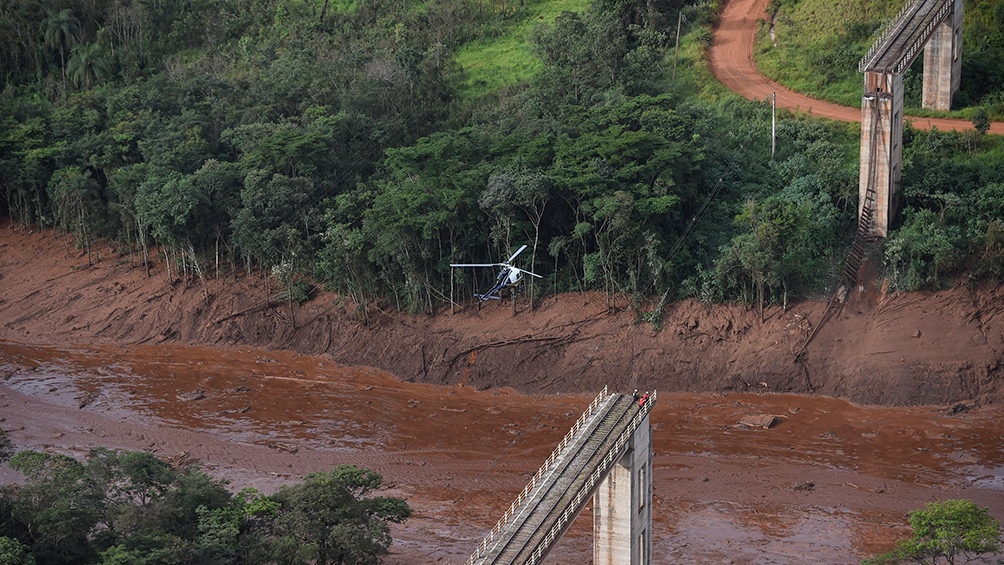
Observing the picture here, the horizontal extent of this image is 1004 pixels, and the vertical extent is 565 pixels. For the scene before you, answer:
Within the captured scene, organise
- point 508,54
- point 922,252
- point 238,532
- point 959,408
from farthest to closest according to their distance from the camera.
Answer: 1. point 508,54
2. point 922,252
3. point 959,408
4. point 238,532

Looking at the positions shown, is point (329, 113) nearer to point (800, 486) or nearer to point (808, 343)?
point (808, 343)

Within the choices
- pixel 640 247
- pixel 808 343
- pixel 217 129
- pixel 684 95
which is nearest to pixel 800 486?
pixel 808 343

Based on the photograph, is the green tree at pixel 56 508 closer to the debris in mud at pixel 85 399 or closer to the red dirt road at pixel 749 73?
the debris in mud at pixel 85 399

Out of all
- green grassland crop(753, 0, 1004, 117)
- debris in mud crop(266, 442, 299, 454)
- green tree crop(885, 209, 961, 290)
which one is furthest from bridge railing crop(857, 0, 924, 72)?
debris in mud crop(266, 442, 299, 454)

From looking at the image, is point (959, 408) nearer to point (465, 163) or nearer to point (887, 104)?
point (887, 104)

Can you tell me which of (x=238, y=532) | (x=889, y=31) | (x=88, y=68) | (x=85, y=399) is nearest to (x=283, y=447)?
(x=85, y=399)

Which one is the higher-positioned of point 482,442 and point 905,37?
point 905,37
